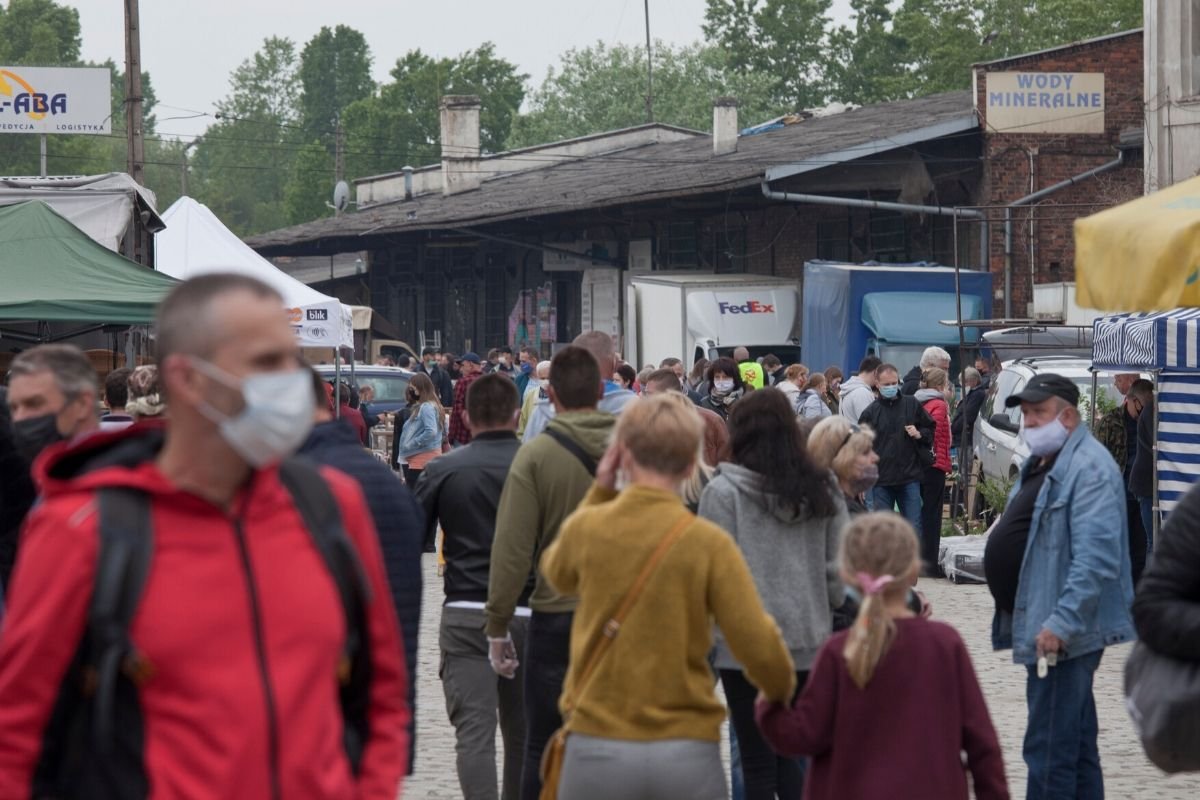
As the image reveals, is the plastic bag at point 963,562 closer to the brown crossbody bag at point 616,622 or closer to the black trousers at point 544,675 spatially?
the black trousers at point 544,675

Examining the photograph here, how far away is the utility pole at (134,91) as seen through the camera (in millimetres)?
30325

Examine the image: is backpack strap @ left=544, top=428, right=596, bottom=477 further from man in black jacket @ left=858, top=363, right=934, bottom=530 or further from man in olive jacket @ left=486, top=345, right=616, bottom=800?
man in black jacket @ left=858, top=363, right=934, bottom=530

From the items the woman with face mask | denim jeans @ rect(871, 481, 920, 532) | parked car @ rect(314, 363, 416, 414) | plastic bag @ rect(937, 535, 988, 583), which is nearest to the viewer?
denim jeans @ rect(871, 481, 920, 532)

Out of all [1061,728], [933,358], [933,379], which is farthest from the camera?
[933,358]

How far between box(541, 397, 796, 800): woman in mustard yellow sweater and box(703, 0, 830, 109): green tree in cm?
9488

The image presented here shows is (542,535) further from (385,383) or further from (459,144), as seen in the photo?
(459,144)

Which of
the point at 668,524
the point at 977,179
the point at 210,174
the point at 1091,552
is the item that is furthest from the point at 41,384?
the point at 210,174

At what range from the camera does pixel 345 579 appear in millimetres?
3223

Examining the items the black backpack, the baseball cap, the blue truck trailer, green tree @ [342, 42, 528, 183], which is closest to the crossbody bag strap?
the black backpack

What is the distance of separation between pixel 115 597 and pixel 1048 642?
4464mm

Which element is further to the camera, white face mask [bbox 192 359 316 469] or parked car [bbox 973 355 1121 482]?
parked car [bbox 973 355 1121 482]

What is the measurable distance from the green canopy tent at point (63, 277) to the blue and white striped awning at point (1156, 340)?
6.93 meters

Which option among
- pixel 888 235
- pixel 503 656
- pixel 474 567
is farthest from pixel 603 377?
pixel 888 235

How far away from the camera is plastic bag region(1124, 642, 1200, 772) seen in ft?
13.9
